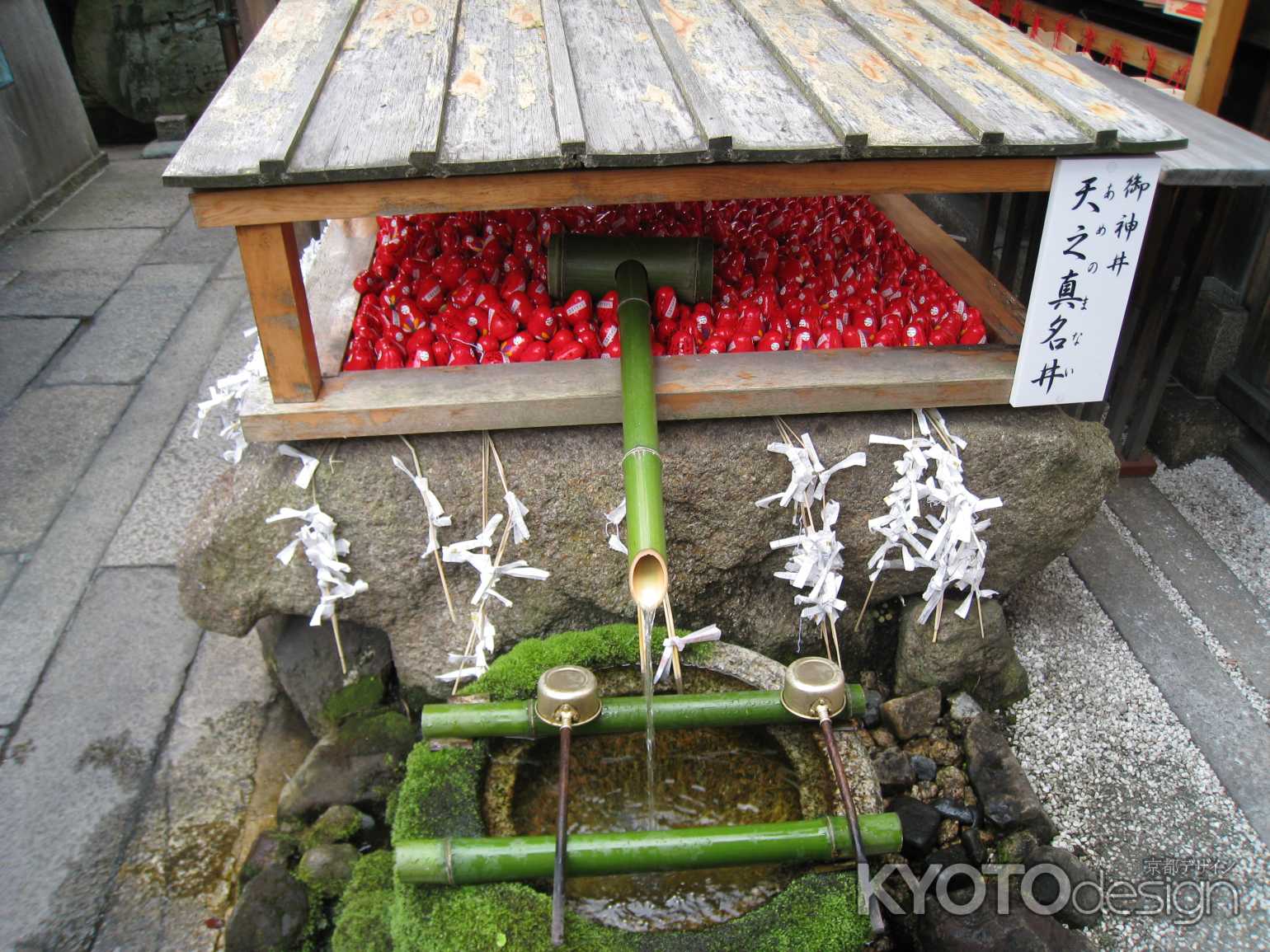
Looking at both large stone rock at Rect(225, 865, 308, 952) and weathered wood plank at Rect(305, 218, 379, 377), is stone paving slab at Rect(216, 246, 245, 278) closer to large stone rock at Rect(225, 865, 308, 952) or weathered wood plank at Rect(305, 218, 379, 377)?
weathered wood plank at Rect(305, 218, 379, 377)

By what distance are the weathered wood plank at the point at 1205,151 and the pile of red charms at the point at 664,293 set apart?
0.83m

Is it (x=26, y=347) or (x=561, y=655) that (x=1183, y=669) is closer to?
(x=561, y=655)

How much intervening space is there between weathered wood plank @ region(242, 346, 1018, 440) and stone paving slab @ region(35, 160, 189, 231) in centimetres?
556

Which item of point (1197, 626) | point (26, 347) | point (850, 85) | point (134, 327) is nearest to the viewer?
point (850, 85)

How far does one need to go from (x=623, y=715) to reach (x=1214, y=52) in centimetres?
386

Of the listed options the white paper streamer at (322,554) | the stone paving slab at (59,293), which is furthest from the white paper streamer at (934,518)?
the stone paving slab at (59,293)

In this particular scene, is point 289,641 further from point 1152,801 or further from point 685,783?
point 1152,801

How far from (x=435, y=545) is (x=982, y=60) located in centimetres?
254

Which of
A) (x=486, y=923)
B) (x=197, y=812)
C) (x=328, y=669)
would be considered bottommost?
(x=197, y=812)

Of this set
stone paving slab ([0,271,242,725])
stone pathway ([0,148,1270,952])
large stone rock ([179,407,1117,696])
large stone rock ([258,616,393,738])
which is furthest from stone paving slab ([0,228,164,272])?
large stone rock ([179,407,1117,696])

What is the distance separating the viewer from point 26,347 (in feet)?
20.4

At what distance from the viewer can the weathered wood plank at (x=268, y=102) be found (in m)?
2.69

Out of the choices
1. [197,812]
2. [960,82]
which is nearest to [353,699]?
[197,812]

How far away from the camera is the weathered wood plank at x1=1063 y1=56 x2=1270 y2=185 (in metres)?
3.38
